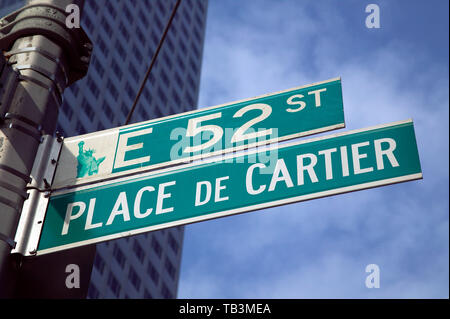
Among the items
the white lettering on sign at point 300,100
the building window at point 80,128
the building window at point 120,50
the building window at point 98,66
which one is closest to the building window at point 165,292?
the building window at point 80,128

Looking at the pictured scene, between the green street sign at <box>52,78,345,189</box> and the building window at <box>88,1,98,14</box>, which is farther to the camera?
the building window at <box>88,1,98,14</box>

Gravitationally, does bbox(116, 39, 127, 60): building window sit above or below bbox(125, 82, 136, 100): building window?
above

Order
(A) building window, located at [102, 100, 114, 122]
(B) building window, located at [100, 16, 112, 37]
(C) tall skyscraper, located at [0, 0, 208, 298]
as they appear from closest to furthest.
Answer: (C) tall skyscraper, located at [0, 0, 208, 298] → (A) building window, located at [102, 100, 114, 122] → (B) building window, located at [100, 16, 112, 37]

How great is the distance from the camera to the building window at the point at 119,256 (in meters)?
69.2

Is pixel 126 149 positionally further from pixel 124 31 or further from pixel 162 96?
pixel 162 96

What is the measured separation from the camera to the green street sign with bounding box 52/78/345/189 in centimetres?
494

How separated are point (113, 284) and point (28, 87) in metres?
64.3

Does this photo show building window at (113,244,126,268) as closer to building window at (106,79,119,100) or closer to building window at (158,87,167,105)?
building window at (106,79,119,100)

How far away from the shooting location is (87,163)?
5062 mm

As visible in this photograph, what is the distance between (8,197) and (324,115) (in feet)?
7.89

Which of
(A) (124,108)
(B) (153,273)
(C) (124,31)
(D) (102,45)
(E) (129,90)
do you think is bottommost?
(B) (153,273)

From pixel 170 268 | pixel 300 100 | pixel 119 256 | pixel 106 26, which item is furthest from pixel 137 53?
pixel 300 100

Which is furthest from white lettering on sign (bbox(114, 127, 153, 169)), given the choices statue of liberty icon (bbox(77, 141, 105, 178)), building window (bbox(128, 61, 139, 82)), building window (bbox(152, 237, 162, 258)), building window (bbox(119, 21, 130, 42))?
building window (bbox(119, 21, 130, 42))
